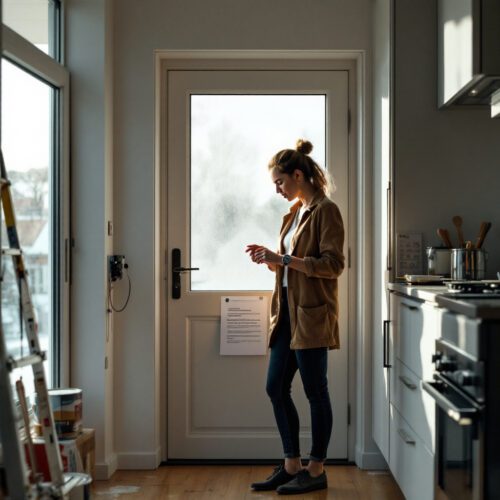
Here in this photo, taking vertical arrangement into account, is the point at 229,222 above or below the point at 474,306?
above

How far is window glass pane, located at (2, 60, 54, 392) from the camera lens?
120 inches

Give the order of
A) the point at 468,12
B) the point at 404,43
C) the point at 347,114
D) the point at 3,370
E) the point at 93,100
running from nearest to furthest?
the point at 3,370
the point at 468,12
the point at 404,43
the point at 93,100
the point at 347,114

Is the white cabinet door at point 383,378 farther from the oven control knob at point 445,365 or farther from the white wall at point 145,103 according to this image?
the oven control knob at point 445,365

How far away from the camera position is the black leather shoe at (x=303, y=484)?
3598mm

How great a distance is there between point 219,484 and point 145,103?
1840 mm

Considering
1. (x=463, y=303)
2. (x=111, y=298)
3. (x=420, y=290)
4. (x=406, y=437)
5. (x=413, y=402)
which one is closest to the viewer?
(x=463, y=303)

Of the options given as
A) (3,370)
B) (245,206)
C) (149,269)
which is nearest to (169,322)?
(149,269)

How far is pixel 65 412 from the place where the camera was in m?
3.40

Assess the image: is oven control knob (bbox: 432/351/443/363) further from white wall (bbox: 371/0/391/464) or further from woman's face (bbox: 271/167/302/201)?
woman's face (bbox: 271/167/302/201)

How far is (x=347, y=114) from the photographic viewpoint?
4109 millimetres

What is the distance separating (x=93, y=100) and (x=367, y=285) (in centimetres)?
157

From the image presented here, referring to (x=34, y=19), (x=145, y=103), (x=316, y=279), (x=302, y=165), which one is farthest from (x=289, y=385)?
→ (x=34, y=19)

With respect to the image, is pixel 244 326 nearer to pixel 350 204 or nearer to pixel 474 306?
pixel 350 204

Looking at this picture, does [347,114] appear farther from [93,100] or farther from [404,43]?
[93,100]
